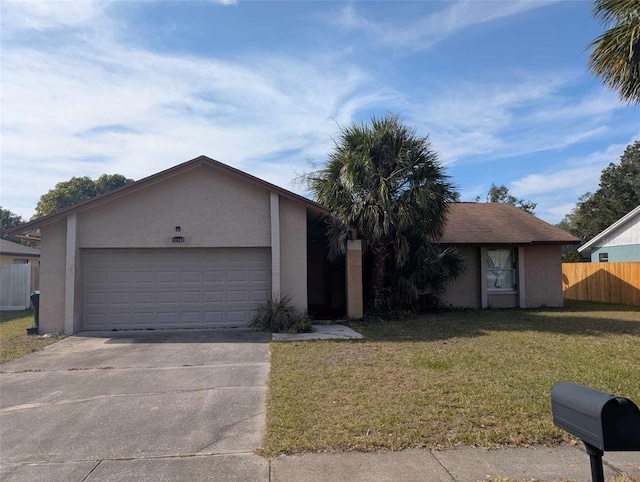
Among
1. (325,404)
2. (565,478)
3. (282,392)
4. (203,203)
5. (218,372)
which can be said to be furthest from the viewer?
(203,203)

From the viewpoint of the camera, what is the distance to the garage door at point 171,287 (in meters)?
13.0

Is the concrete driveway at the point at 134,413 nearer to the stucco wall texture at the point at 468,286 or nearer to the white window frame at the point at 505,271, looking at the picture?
the stucco wall texture at the point at 468,286

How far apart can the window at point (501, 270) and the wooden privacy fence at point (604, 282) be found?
6.44m

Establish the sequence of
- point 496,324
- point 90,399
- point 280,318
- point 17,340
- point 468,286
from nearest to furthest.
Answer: point 90,399 < point 17,340 < point 280,318 < point 496,324 < point 468,286

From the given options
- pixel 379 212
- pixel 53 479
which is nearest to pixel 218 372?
pixel 53 479

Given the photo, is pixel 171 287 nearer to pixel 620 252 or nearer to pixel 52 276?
pixel 52 276

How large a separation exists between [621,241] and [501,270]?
1254 centimetres

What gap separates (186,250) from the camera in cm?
1320

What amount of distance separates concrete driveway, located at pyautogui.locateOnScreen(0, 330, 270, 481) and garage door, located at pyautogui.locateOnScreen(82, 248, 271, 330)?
258cm

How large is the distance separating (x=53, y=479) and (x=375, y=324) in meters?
9.95

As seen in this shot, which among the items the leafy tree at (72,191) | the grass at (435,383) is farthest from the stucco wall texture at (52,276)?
the leafy tree at (72,191)

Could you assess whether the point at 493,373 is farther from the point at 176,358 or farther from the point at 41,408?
the point at 41,408

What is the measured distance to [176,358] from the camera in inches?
371

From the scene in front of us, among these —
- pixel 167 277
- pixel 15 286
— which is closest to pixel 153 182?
pixel 167 277
